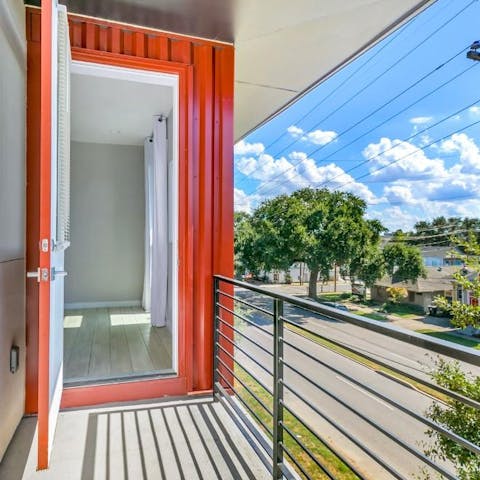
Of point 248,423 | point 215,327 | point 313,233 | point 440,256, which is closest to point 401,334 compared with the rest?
point 248,423

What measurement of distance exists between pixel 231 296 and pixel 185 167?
85 cm

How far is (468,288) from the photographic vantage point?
5809 millimetres

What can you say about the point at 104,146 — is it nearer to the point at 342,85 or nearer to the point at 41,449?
the point at 41,449

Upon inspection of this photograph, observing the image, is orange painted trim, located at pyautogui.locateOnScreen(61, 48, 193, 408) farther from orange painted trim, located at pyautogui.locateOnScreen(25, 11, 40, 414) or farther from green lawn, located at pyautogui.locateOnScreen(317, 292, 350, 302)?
green lawn, located at pyautogui.locateOnScreen(317, 292, 350, 302)

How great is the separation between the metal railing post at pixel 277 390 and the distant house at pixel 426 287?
600cm

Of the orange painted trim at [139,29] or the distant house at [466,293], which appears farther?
the distant house at [466,293]

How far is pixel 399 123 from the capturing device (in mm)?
14125

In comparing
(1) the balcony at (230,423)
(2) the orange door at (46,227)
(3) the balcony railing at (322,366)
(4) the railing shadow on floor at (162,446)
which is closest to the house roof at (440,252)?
(3) the balcony railing at (322,366)

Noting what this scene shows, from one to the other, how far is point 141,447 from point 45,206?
118cm

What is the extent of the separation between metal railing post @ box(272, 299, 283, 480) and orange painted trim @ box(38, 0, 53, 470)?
899mm

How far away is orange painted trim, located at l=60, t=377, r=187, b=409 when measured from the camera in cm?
218

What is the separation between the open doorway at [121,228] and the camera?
102 inches

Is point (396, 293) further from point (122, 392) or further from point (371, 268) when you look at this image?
point (122, 392)

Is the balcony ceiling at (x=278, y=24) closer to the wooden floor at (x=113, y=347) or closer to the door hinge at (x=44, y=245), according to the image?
the door hinge at (x=44, y=245)
